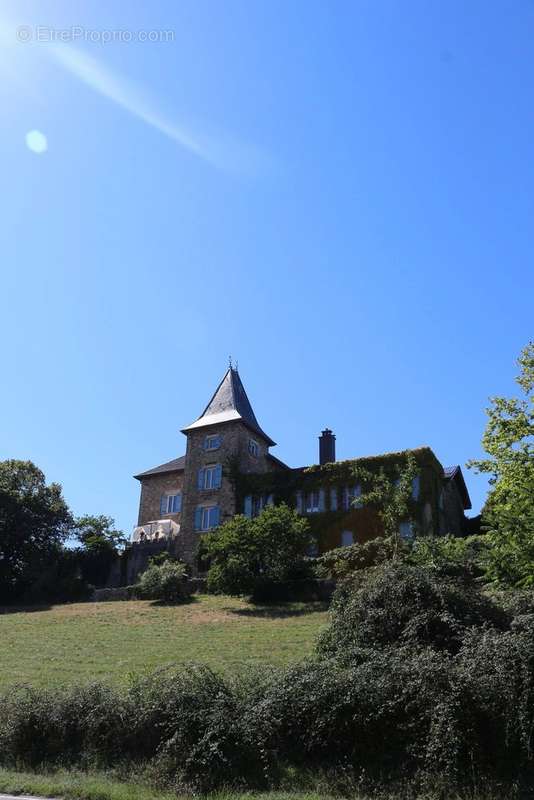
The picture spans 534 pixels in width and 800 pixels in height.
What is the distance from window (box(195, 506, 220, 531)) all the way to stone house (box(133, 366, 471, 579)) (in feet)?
0.19

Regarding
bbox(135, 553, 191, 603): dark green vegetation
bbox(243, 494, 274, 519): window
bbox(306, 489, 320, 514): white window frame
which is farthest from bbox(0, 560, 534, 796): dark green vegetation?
bbox(243, 494, 274, 519): window

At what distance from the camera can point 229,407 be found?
4269 centimetres

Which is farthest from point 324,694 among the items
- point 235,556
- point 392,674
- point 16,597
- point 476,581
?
point 16,597

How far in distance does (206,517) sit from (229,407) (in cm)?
724

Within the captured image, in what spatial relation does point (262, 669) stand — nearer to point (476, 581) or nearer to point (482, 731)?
point (482, 731)

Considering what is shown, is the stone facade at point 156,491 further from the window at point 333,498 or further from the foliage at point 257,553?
the foliage at point 257,553

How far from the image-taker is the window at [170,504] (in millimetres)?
43312

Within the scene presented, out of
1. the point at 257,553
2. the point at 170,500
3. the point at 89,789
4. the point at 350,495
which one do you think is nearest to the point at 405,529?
the point at 350,495

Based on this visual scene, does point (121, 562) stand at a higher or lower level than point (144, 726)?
higher

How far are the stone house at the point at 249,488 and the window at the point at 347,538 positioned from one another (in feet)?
0.17

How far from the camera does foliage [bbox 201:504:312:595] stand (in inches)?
1132

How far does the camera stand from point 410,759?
8.52 metres

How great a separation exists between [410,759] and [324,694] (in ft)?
4.48

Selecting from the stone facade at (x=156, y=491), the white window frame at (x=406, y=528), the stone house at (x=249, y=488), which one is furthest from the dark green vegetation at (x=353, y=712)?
the stone facade at (x=156, y=491)
